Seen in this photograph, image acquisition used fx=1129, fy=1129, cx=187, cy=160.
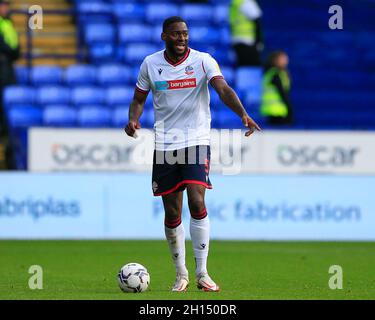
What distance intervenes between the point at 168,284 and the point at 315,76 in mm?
13325

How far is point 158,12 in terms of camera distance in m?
22.2

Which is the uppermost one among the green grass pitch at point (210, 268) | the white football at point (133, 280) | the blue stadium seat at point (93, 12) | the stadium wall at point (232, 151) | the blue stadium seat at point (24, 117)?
the blue stadium seat at point (93, 12)

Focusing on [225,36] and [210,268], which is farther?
[225,36]

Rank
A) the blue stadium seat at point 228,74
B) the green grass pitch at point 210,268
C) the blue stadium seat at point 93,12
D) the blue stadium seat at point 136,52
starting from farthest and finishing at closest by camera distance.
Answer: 1. the blue stadium seat at point 93,12
2. the blue stadium seat at point 136,52
3. the blue stadium seat at point 228,74
4. the green grass pitch at point 210,268

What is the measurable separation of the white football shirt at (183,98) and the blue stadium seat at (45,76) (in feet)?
35.2

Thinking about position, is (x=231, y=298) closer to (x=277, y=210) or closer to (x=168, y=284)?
(x=168, y=284)

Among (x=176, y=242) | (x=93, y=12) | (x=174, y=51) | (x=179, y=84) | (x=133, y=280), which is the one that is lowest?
(x=133, y=280)

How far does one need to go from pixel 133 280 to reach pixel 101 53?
1231 cm

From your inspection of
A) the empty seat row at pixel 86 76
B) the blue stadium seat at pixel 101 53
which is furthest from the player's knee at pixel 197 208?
the blue stadium seat at pixel 101 53

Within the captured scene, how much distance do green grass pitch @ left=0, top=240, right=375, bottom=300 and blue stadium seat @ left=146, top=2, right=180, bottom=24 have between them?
22.0ft

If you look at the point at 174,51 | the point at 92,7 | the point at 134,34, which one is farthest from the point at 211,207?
the point at 174,51

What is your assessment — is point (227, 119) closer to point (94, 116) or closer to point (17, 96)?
point (94, 116)

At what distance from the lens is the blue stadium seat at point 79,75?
2025cm

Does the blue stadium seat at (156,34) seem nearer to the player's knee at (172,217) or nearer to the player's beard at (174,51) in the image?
the player's beard at (174,51)
